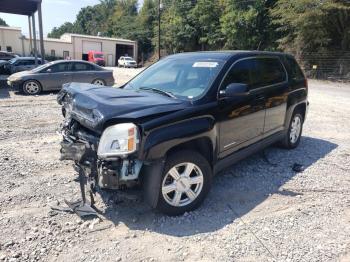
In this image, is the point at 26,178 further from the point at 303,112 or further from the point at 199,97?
the point at 303,112

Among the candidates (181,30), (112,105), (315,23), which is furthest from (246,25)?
(112,105)

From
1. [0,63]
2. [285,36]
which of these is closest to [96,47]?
[285,36]

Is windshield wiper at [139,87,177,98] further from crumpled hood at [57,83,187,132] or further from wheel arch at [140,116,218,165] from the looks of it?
wheel arch at [140,116,218,165]

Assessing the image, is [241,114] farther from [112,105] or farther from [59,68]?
[59,68]

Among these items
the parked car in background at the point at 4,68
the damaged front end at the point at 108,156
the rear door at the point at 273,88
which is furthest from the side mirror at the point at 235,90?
the parked car in background at the point at 4,68

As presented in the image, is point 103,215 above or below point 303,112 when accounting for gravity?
below

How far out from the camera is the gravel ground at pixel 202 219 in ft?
10.2

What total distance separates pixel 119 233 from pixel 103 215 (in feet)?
1.31

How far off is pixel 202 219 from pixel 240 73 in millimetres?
2008

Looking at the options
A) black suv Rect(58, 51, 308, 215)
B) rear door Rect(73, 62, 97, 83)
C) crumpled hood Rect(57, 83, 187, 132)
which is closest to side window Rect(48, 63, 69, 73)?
rear door Rect(73, 62, 97, 83)

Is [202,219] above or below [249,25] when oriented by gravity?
below

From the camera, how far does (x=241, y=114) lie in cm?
432

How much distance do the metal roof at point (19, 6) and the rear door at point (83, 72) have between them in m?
4.87

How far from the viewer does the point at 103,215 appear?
368cm
